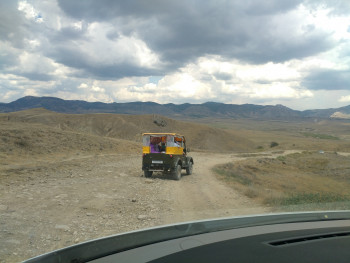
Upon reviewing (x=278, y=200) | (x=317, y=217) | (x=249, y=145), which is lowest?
(x=249, y=145)

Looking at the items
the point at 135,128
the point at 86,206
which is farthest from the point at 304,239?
the point at 135,128

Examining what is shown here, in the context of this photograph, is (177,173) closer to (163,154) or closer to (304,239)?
(163,154)

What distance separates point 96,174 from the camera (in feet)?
50.0

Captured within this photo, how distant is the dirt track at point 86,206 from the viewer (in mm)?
6109

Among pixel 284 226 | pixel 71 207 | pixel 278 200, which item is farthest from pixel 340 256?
pixel 278 200

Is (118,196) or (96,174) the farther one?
(96,174)

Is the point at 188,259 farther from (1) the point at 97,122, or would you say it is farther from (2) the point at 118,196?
(1) the point at 97,122

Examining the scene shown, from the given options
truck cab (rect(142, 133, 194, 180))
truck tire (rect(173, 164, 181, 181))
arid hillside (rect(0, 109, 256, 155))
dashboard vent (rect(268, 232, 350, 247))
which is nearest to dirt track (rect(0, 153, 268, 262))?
truck tire (rect(173, 164, 181, 181))

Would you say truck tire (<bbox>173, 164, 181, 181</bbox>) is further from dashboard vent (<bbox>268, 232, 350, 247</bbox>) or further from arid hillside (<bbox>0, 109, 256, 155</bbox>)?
arid hillside (<bbox>0, 109, 256, 155</bbox>)

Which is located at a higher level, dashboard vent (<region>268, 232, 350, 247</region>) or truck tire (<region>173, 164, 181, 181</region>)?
dashboard vent (<region>268, 232, 350, 247</region>)

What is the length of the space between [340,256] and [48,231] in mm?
5874

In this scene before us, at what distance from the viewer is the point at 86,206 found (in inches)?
341

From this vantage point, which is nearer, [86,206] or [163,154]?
[86,206]

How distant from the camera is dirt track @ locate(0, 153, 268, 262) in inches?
241
